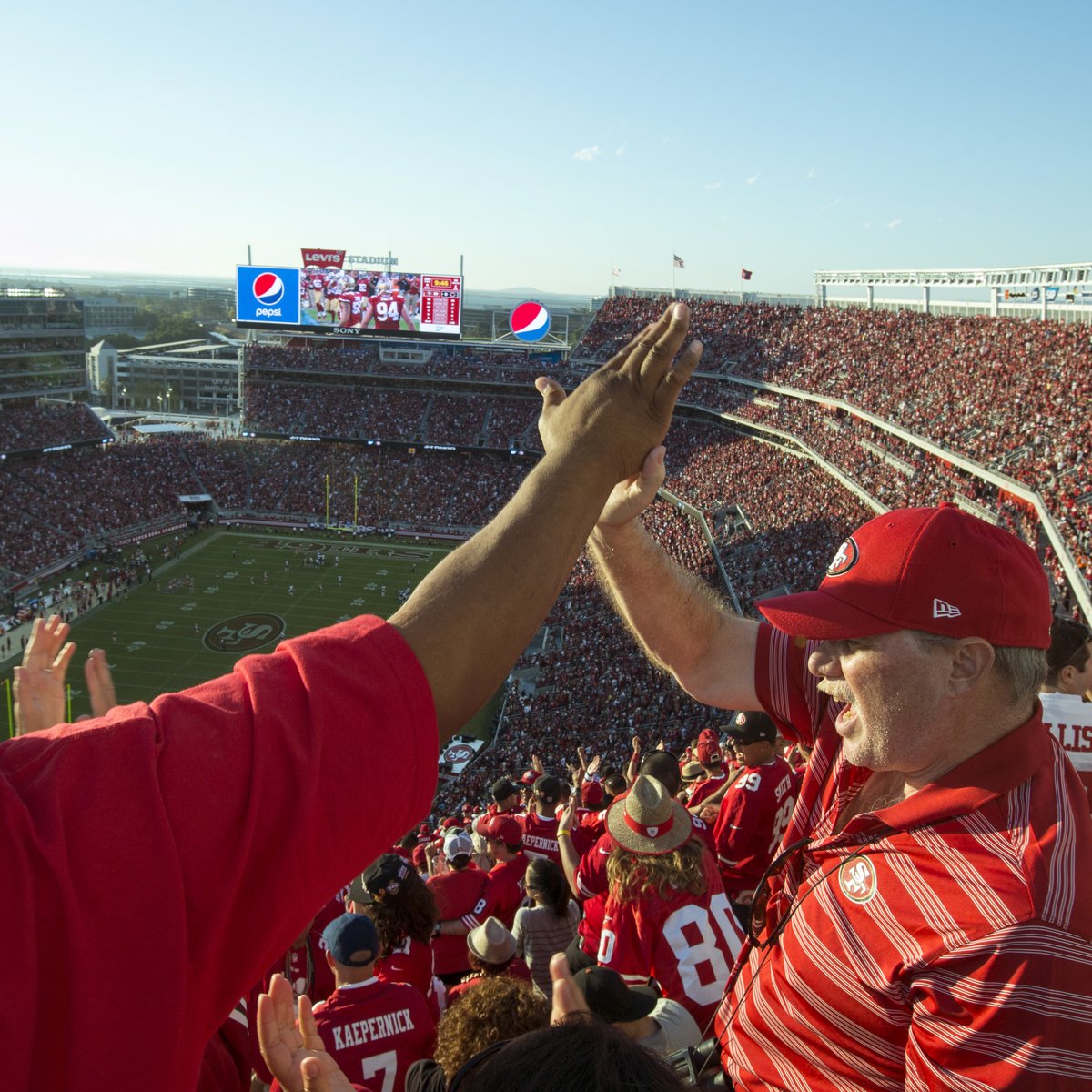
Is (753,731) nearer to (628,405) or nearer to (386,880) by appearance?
(386,880)

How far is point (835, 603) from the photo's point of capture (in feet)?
6.56

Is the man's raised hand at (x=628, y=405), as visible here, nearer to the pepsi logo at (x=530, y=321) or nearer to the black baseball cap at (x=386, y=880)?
the black baseball cap at (x=386, y=880)

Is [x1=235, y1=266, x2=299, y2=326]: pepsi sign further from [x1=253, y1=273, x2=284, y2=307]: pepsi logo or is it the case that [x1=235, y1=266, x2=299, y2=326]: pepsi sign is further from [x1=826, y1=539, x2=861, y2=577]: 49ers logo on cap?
[x1=826, y1=539, x2=861, y2=577]: 49ers logo on cap

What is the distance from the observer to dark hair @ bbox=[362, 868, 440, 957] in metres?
4.25

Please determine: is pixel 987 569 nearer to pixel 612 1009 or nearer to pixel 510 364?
pixel 612 1009

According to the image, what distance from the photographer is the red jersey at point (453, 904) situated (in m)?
5.52

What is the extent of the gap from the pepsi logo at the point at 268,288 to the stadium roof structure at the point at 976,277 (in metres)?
30.3

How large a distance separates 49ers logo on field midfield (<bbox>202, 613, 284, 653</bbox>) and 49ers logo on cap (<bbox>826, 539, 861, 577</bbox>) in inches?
1074

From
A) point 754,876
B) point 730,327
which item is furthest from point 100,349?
point 754,876

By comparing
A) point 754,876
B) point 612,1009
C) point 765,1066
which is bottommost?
point 754,876

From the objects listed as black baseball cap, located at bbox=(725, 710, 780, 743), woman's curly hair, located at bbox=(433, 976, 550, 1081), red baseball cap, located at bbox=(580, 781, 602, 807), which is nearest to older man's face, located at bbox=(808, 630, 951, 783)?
woman's curly hair, located at bbox=(433, 976, 550, 1081)

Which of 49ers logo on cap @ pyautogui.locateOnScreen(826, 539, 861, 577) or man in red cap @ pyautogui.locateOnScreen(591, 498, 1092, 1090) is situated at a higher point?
49ers logo on cap @ pyautogui.locateOnScreen(826, 539, 861, 577)

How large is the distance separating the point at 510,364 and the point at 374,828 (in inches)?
2202

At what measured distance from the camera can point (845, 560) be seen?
6.84 ft
